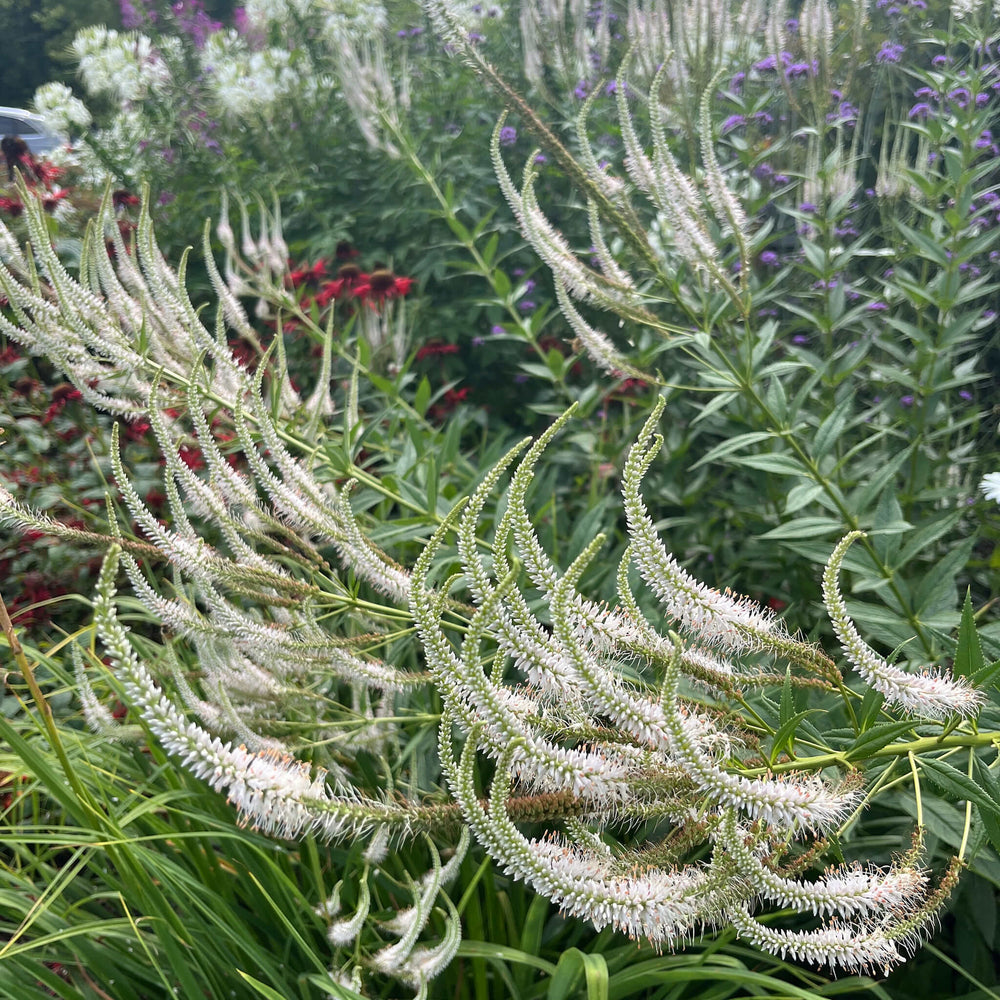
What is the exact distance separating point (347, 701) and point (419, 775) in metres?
0.54

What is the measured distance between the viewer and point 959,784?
128 cm

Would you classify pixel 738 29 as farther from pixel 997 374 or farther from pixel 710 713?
pixel 710 713

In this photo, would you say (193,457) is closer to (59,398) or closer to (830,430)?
(59,398)

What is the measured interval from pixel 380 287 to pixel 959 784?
128 inches

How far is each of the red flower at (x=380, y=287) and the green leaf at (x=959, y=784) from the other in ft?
10.3

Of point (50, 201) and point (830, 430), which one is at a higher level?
point (50, 201)

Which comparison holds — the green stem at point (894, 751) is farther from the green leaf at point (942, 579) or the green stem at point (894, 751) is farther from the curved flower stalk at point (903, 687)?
Answer: the green leaf at point (942, 579)

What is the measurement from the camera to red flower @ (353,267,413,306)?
386cm

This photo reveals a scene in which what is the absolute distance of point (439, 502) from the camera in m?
2.74

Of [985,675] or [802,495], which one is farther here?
[802,495]

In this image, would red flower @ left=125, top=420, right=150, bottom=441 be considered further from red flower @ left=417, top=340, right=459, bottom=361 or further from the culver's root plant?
the culver's root plant

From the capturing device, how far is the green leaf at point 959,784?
1.27 metres

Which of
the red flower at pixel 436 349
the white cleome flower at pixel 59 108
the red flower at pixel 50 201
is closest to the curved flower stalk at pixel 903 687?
the red flower at pixel 436 349

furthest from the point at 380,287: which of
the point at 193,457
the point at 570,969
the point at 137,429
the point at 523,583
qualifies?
the point at 570,969
